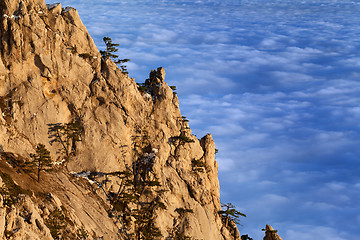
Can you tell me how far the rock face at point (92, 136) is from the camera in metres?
90.2

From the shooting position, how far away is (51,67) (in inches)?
3816

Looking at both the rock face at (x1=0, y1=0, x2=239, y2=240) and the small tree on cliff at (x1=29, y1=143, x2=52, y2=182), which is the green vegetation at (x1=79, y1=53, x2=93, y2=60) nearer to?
the rock face at (x1=0, y1=0, x2=239, y2=240)

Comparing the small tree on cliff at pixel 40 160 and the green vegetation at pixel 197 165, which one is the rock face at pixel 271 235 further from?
the small tree on cliff at pixel 40 160

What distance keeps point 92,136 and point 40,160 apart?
1630 centimetres

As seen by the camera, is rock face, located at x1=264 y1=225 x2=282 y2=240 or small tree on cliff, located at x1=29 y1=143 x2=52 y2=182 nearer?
small tree on cliff, located at x1=29 y1=143 x2=52 y2=182

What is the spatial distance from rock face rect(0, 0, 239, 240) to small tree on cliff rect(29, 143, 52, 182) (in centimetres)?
179

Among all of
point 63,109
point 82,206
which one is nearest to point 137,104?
point 63,109

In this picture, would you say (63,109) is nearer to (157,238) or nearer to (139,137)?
(139,137)

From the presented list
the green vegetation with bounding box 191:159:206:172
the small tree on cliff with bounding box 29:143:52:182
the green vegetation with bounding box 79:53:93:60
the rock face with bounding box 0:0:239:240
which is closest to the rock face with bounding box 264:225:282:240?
the rock face with bounding box 0:0:239:240

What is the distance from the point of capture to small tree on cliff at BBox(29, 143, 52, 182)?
8430cm

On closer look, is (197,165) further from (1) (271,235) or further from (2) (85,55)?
(2) (85,55)

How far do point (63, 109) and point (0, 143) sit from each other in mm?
16809

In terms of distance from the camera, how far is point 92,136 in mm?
97688

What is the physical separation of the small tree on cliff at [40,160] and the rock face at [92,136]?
179 centimetres
